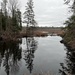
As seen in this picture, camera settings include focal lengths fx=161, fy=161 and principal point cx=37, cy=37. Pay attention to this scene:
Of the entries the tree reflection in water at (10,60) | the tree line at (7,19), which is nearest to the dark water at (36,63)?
the tree reflection in water at (10,60)

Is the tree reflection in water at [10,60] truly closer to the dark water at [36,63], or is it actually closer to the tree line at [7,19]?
the dark water at [36,63]

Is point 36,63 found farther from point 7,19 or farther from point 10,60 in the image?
point 7,19

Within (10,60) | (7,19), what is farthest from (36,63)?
(7,19)

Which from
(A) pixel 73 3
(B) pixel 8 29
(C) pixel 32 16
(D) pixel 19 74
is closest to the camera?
(D) pixel 19 74

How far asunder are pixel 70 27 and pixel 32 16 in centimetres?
3719

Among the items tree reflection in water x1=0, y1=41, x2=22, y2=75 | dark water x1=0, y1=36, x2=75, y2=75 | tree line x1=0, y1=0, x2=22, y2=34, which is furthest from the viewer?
tree line x1=0, y1=0, x2=22, y2=34

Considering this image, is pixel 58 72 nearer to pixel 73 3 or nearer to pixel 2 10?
pixel 73 3

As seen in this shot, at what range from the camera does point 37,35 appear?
53.7 meters

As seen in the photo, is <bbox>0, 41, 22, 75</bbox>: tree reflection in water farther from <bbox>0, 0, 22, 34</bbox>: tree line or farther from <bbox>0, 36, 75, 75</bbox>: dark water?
<bbox>0, 0, 22, 34</bbox>: tree line

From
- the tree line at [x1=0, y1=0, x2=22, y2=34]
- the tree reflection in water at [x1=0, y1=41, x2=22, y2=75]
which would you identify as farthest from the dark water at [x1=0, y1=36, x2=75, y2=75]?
the tree line at [x1=0, y1=0, x2=22, y2=34]

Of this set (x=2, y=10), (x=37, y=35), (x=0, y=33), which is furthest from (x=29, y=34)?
(x=0, y=33)

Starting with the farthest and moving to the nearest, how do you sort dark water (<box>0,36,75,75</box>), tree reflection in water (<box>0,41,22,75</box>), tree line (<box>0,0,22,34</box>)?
tree line (<box>0,0,22,34</box>) → tree reflection in water (<box>0,41,22,75</box>) → dark water (<box>0,36,75,75</box>)

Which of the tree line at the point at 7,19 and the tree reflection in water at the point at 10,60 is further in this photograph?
the tree line at the point at 7,19

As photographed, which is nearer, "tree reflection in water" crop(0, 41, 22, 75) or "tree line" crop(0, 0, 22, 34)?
"tree reflection in water" crop(0, 41, 22, 75)
